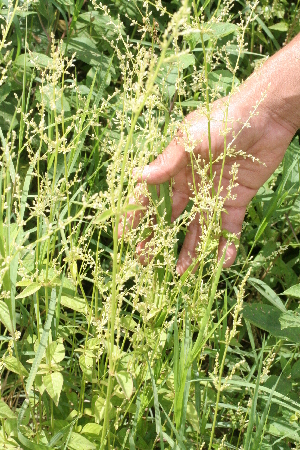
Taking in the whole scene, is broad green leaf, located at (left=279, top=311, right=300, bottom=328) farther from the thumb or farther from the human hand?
the thumb

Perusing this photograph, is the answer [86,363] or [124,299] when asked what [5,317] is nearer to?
[86,363]

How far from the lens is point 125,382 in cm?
138

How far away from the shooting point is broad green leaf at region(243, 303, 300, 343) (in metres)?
1.98

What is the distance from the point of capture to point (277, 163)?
99.6 inches

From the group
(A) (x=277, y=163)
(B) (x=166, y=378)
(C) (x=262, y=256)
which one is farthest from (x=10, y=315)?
(A) (x=277, y=163)

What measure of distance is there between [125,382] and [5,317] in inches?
14.2

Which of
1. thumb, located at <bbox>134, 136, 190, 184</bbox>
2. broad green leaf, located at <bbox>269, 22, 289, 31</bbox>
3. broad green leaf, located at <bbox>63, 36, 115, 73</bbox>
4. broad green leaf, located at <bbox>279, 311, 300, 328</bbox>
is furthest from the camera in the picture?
broad green leaf, located at <bbox>269, 22, 289, 31</bbox>

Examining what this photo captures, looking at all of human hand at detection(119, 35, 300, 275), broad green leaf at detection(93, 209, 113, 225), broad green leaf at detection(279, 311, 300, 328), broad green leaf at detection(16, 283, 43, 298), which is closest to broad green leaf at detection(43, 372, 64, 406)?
broad green leaf at detection(16, 283, 43, 298)

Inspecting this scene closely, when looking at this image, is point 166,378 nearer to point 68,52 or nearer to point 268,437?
point 268,437

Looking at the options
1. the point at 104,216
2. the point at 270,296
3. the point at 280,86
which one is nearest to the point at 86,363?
the point at 104,216

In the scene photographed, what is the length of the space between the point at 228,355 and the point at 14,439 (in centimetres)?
97

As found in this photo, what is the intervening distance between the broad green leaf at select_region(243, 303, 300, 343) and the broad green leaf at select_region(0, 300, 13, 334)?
0.96m

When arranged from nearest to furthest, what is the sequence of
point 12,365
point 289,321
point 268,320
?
point 12,365
point 289,321
point 268,320

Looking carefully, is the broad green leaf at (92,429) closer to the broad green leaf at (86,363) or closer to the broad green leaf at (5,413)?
the broad green leaf at (86,363)
